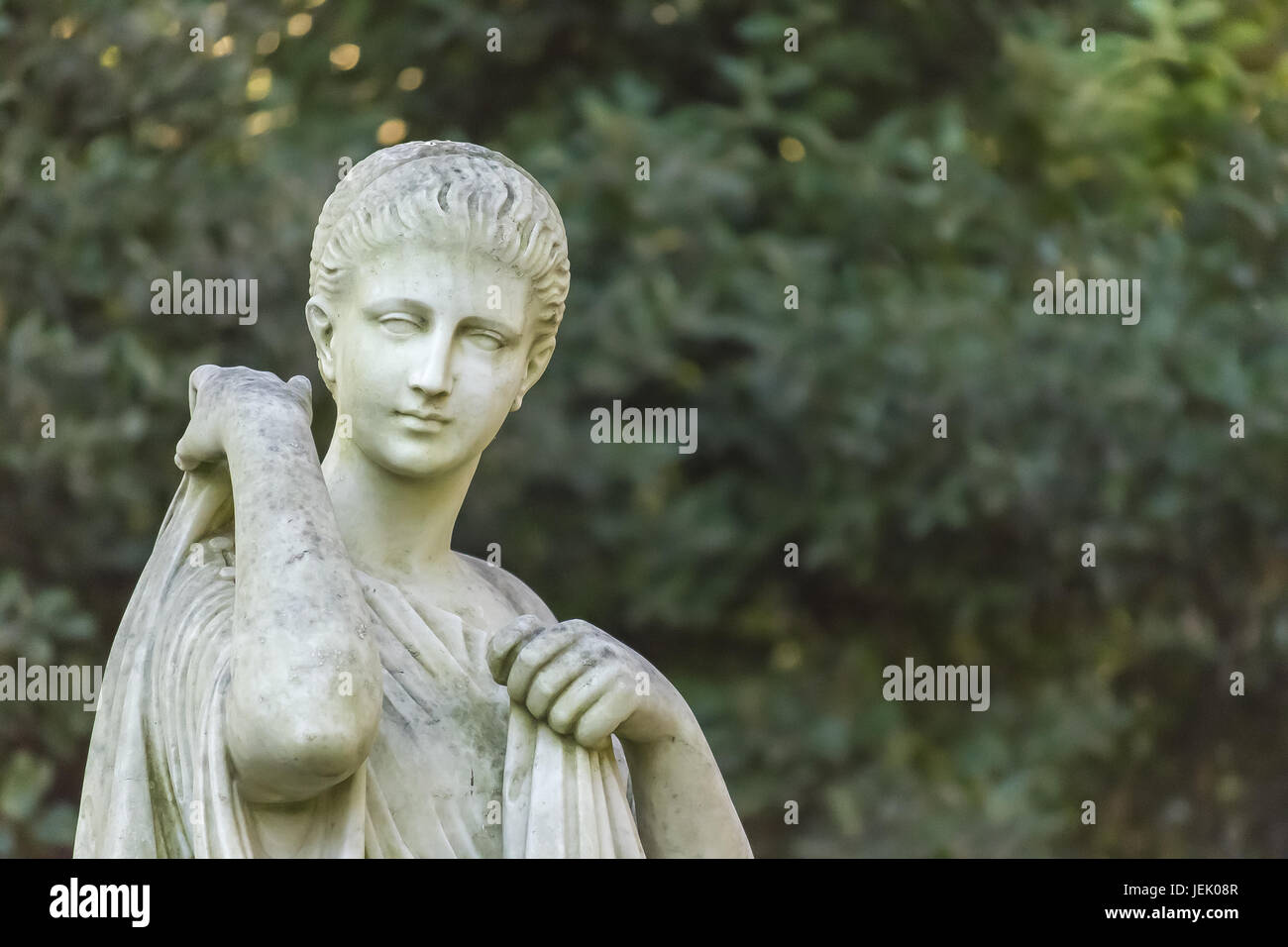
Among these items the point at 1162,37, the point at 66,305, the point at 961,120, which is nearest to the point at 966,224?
the point at 961,120

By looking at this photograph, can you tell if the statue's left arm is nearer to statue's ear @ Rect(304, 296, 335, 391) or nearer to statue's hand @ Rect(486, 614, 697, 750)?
statue's hand @ Rect(486, 614, 697, 750)

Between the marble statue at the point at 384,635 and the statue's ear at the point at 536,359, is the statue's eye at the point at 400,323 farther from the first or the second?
the statue's ear at the point at 536,359

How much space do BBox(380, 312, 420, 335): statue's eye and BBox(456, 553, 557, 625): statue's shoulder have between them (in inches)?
15.7

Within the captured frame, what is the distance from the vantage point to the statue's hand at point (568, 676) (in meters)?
2.70

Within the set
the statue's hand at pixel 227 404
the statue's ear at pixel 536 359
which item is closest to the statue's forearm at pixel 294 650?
the statue's hand at pixel 227 404

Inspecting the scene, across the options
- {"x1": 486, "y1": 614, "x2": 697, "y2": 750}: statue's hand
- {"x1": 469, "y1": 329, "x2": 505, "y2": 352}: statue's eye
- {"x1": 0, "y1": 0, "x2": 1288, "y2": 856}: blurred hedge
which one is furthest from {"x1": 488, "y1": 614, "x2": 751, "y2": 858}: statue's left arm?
{"x1": 0, "y1": 0, "x2": 1288, "y2": 856}: blurred hedge

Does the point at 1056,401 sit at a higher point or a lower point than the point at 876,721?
higher

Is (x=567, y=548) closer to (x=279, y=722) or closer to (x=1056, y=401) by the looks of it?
(x=1056, y=401)

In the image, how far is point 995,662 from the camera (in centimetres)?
686

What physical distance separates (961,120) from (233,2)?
2219mm

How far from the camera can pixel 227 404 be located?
2750 mm

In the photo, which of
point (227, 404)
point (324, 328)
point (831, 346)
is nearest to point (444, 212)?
point (324, 328)

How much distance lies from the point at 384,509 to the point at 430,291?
12.5 inches

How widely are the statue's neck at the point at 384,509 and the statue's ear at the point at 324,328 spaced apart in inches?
3.9
